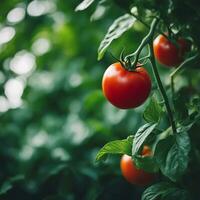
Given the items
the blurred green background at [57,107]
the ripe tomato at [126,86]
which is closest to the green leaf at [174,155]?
the ripe tomato at [126,86]

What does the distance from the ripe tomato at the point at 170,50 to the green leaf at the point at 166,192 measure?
0.34m

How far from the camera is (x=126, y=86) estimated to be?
108 cm

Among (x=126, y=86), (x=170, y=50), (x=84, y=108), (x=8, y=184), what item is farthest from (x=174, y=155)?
(x=84, y=108)

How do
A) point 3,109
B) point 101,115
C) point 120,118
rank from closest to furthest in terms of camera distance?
1. point 120,118
2. point 101,115
3. point 3,109

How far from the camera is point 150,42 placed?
1.10 m

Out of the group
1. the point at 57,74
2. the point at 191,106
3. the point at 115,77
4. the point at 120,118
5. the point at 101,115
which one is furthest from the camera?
the point at 57,74

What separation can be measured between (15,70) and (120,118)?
878mm

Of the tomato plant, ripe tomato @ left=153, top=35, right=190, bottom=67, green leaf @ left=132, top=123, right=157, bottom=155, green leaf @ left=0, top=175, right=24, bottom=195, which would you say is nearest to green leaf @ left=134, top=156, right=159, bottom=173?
the tomato plant

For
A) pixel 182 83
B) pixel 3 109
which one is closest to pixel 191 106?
pixel 182 83

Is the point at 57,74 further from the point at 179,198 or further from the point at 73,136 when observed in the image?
the point at 179,198

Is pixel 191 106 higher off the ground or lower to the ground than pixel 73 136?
higher

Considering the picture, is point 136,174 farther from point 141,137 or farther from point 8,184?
point 8,184

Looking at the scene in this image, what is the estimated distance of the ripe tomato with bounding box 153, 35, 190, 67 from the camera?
4.05 ft

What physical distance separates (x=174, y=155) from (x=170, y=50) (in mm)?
318
